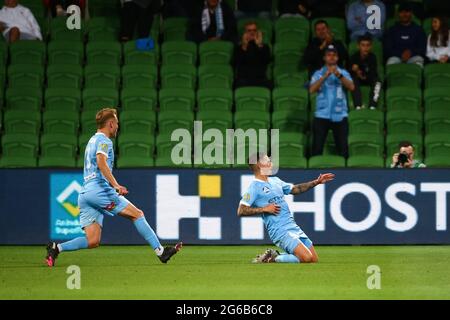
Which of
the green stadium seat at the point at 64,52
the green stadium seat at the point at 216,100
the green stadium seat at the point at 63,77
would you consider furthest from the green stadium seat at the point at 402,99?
the green stadium seat at the point at 64,52

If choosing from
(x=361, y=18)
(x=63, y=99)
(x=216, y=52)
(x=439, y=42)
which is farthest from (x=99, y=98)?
(x=439, y=42)

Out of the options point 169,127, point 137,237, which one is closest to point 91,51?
point 169,127

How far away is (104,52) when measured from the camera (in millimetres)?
18312

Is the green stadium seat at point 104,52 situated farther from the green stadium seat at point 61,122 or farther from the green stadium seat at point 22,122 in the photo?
the green stadium seat at point 22,122

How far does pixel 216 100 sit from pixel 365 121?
223 centimetres

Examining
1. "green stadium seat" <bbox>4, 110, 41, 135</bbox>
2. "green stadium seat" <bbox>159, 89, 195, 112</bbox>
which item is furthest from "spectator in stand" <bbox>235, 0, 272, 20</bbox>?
"green stadium seat" <bbox>4, 110, 41, 135</bbox>

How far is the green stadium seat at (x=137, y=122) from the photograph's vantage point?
55.8ft

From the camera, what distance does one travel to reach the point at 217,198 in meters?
15.8

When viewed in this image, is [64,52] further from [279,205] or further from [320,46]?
[279,205]

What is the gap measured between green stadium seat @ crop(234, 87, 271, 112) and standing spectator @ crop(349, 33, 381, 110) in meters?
1.31

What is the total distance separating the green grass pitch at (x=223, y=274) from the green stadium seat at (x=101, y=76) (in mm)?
3295

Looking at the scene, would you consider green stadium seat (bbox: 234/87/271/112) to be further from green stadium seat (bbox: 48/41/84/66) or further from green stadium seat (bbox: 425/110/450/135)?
green stadium seat (bbox: 48/41/84/66)

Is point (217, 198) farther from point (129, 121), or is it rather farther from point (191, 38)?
point (191, 38)

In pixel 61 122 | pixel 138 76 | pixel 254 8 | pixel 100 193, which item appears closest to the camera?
pixel 100 193
